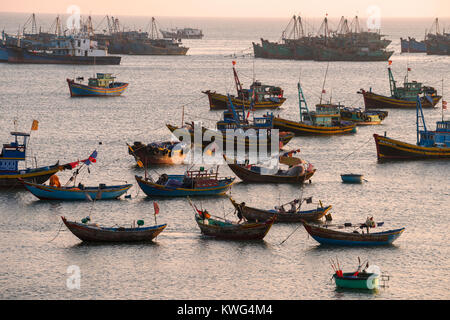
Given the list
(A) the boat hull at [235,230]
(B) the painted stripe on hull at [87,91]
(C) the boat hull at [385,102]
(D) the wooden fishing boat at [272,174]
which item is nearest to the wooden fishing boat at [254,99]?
(C) the boat hull at [385,102]

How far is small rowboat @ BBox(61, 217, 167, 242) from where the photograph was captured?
57.9 m

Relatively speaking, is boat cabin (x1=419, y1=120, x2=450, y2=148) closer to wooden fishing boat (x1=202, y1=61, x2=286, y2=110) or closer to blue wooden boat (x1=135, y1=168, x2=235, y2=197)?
blue wooden boat (x1=135, y1=168, x2=235, y2=197)

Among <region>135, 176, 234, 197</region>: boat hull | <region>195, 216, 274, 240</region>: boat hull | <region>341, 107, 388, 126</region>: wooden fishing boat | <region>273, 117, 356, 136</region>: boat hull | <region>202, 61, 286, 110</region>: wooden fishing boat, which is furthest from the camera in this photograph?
<region>202, 61, 286, 110</region>: wooden fishing boat

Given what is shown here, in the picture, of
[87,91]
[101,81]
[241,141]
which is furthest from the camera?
[101,81]

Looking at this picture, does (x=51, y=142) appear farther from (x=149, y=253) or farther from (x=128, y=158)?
(x=149, y=253)

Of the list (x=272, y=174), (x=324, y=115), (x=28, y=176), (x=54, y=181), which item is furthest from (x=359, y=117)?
(x=54, y=181)

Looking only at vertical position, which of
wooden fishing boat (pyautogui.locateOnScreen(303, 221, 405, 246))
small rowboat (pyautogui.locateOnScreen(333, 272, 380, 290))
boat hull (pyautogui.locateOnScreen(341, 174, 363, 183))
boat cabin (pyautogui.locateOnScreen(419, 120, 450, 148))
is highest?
boat cabin (pyautogui.locateOnScreen(419, 120, 450, 148))

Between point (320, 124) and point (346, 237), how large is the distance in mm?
50672

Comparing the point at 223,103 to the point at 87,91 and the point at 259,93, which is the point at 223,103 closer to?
the point at 259,93

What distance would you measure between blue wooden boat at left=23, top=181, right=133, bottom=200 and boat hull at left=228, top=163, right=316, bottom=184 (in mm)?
11167

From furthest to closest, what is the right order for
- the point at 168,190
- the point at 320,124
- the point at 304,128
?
the point at 320,124 < the point at 304,128 < the point at 168,190

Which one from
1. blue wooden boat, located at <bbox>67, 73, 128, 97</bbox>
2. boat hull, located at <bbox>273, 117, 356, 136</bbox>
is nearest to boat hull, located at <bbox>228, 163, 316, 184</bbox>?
boat hull, located at <bbox>273, 117, 356, 136</bbox>

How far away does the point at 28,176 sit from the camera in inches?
2869

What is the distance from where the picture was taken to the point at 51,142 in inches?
3947
